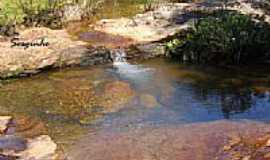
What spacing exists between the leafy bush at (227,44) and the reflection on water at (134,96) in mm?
678

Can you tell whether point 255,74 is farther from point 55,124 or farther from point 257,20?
point 55,124

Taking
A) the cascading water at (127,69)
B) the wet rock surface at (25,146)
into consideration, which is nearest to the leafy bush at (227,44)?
the cascading water at (127,69)

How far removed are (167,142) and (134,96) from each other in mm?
3751

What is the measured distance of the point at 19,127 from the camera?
1116 cm

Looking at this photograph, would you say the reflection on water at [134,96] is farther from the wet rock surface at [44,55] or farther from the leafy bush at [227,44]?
the leafy bush at [227,44]

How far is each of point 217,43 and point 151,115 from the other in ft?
16.2

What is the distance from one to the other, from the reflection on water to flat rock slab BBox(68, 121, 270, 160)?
836 millimetres

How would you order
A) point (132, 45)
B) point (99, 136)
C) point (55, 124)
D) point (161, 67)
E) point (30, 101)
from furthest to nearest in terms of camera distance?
point (132, 45), point (161, 67), point (30, 101), point (55, 124), point (99, 136)

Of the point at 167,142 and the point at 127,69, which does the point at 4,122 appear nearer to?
the point at 167,142

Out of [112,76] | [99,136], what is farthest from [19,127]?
[112,76]

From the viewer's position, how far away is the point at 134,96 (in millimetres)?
13219

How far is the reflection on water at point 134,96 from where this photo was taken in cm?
1174

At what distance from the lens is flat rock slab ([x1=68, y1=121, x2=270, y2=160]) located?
9070mm

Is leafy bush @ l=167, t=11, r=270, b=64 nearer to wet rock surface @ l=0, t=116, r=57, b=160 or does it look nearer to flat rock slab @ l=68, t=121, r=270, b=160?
flat rock slab @ l=68, t=121, r=270, b=160
